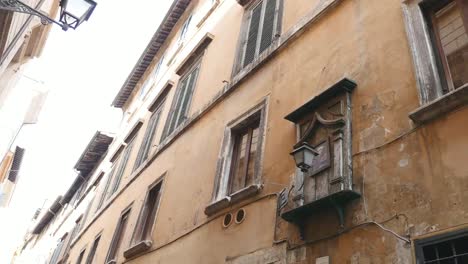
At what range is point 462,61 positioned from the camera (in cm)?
364

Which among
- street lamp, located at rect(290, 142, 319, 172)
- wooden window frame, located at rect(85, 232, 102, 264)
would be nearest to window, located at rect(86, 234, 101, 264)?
wooden window frame, located at rect(85, 232, 102, 264)

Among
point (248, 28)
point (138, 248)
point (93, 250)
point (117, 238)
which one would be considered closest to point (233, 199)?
point (138, 248)

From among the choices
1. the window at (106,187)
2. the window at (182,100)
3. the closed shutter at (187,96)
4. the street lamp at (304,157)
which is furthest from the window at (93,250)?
the street lamp at (304,157)

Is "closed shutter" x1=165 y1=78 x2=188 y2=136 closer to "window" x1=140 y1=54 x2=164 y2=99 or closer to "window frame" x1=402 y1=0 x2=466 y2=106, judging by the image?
"window" x1=140 y1=54 x2=164 y2=99

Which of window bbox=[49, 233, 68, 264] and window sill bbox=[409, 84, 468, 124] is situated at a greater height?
window bbox=[49, 233, 68, 264]

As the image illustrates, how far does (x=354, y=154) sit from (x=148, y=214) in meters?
6.32

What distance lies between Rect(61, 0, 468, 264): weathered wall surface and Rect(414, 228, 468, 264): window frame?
7 centimetres

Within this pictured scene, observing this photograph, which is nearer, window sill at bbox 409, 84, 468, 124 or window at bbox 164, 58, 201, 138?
window sill at bbox 409, 84, 468, 124

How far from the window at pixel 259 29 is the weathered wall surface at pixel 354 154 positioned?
1.13ft

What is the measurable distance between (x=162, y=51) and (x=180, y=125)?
8.49m

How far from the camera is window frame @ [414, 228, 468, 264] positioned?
9.29 ft

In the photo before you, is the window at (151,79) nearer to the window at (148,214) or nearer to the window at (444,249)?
the window at (148,214)

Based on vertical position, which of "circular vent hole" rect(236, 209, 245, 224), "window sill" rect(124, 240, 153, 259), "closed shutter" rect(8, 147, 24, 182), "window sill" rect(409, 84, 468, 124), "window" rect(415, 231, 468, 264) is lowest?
"window" rect(415, 231, 468, 264)

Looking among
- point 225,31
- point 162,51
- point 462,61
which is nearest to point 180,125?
point 225,31
